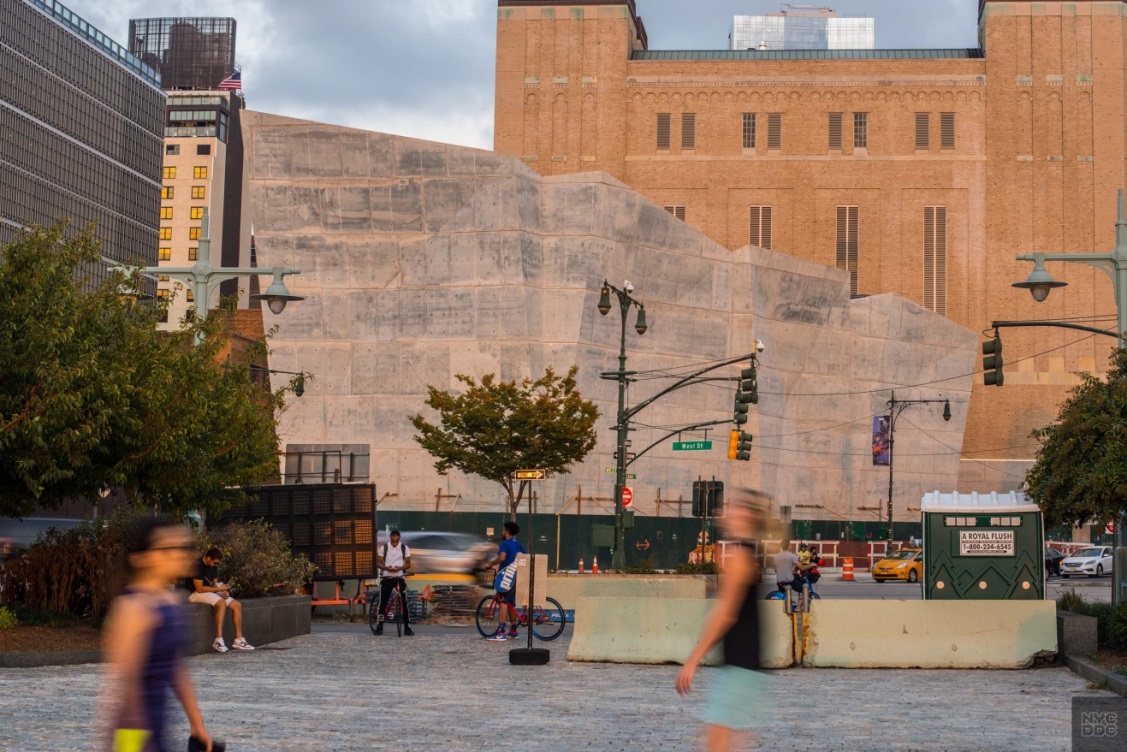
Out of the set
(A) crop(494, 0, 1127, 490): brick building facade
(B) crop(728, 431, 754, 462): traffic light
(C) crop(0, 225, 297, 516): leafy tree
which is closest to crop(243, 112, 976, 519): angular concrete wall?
(B) crop(728, 431, 754, 462): traffic light

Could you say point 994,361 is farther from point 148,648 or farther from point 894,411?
point 894,411

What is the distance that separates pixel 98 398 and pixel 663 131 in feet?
256

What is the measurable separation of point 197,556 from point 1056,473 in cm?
1193

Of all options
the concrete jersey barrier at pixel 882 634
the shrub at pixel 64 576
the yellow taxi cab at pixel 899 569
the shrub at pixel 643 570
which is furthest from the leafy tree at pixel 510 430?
the shrub at pixel 64 576

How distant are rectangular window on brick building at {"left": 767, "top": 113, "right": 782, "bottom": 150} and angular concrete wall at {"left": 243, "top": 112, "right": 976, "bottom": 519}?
32626 millimetres

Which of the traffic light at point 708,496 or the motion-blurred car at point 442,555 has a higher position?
the traffic light at point 708,496

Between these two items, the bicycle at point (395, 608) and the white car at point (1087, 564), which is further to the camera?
the white car at point (1087, 564)

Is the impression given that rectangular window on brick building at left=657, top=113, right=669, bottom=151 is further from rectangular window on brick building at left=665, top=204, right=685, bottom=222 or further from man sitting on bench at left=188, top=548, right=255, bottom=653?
man sitting on bench at left=188, top=548, right=255, bottom=653

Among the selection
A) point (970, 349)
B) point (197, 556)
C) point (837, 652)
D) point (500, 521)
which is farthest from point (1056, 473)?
point (970, 349)

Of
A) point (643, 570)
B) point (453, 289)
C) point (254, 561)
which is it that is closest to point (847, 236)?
point (453, 289)

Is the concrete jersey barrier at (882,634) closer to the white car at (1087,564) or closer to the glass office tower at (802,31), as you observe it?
the white car at (1087,564)

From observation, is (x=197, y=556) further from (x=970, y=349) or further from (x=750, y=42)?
(x=750, y=42)

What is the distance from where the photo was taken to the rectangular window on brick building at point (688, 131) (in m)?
94.2

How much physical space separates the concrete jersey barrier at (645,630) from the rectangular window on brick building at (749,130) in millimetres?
77370
